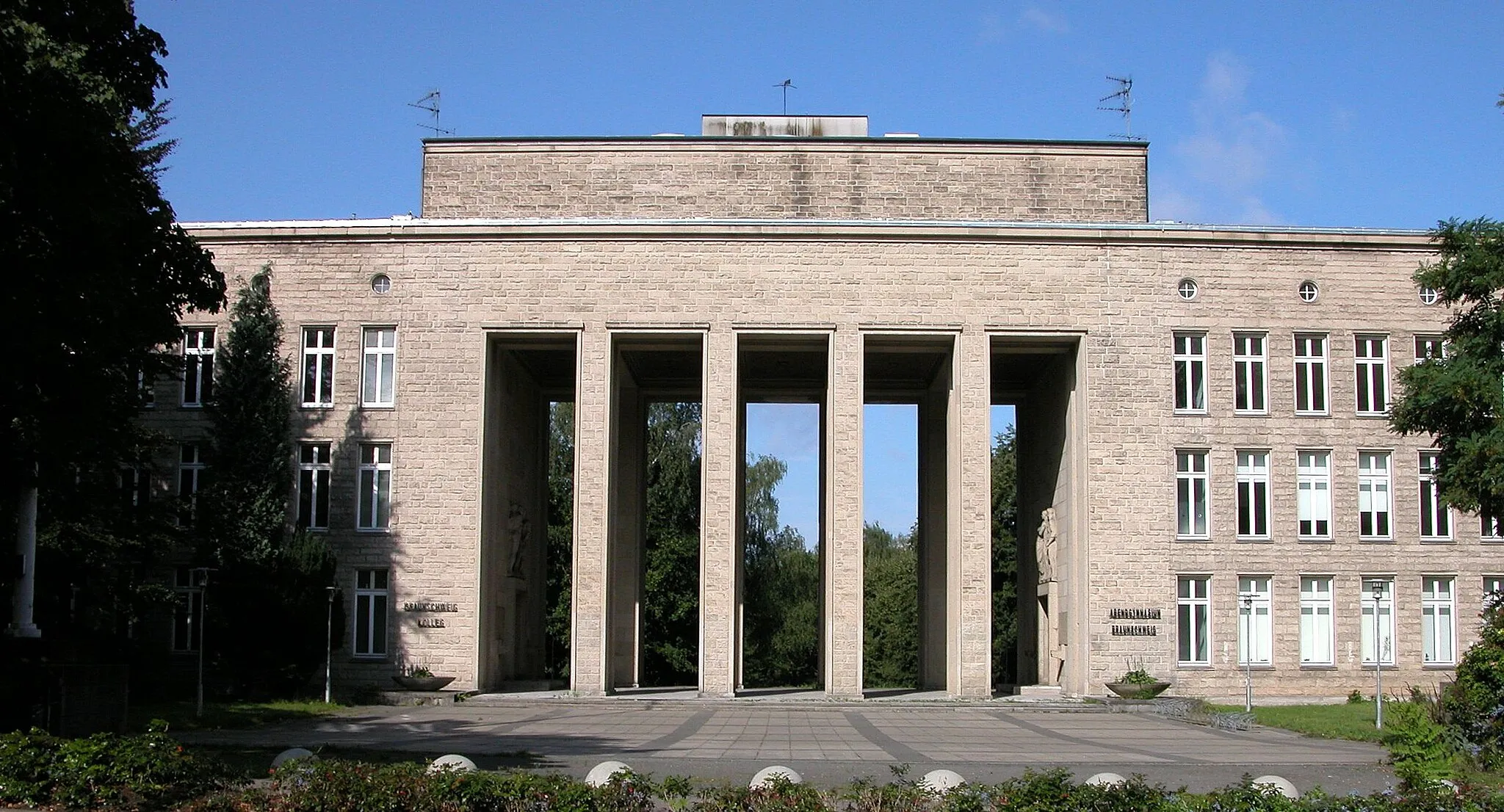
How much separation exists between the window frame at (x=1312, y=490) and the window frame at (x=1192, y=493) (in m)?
2.07

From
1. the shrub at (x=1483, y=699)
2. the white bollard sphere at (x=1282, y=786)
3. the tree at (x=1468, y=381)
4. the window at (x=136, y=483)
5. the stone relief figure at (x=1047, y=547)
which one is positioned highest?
the tree at (x=1468, y=381)

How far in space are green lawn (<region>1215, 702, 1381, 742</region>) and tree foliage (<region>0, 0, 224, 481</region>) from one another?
18497 millimetres

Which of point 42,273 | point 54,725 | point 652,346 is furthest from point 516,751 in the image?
point 652,346

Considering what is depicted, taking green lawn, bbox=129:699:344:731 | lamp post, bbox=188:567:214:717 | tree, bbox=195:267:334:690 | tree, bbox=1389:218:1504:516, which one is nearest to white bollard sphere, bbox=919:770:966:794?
green lawn, bbox=129:699:344:731

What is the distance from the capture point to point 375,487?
113 ft

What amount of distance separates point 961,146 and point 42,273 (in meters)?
24.9

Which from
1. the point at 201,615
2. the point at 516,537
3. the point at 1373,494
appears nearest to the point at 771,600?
the point at 516,537

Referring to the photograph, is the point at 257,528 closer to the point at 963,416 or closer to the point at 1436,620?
the point at 963,416

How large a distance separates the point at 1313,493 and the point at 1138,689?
6.70 metres

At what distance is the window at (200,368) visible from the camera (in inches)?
1378

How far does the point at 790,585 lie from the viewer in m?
65.8

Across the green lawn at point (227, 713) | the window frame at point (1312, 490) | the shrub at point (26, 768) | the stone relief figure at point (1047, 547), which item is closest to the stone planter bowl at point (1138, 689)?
the stone relief figure at point (1047, 547)

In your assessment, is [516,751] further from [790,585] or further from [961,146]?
[790,585]

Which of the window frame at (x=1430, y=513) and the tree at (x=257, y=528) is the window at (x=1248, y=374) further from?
the tree at (x=257, y=528)
